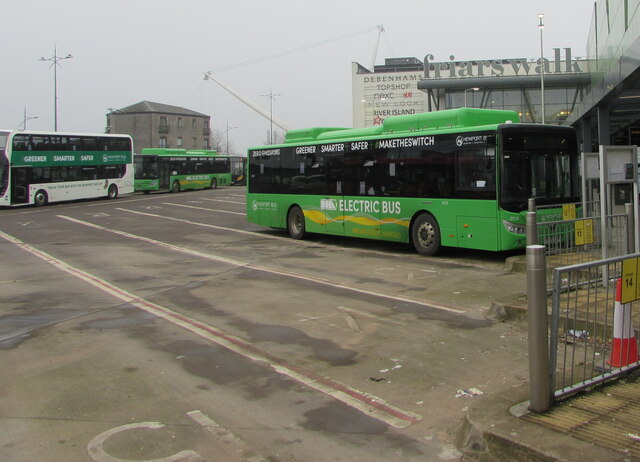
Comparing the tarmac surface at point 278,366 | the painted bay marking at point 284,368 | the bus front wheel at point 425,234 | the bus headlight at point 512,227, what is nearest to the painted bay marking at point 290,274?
the tarmac surface at point 278,366

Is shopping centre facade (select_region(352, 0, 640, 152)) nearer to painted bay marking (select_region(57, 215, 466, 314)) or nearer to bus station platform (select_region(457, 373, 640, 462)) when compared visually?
painted bay marking (select_region(57, 215, 466, 314))

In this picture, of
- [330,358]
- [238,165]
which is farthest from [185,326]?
[238,165]

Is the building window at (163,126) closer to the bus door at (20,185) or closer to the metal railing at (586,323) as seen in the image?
the bus door at (20,185)

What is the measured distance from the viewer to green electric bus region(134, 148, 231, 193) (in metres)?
45.3

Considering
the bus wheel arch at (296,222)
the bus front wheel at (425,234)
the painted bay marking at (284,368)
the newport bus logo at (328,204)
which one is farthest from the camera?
the bus wheel arch at (296,222)

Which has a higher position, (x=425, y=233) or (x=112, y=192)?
(x=112, y=192)

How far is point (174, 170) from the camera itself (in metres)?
46.9

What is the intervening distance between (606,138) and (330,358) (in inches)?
892

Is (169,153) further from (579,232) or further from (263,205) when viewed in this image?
(579,232)

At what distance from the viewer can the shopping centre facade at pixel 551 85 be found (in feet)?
66.5

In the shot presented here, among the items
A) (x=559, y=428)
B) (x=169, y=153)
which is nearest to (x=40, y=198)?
(x=169, y=153)

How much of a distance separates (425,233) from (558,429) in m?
10.5

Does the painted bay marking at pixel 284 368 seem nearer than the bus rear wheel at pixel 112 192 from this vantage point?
Yes

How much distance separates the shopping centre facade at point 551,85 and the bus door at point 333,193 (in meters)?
8.37
